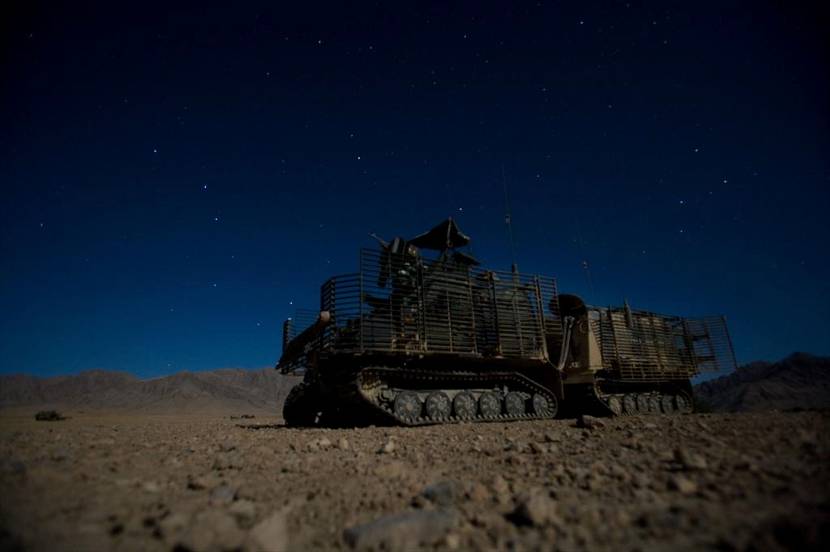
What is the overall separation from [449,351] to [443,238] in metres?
5.48

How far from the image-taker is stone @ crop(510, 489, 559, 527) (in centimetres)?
215

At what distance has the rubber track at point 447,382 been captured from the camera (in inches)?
340

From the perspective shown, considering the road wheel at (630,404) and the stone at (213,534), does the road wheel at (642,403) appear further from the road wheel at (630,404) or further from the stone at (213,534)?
the stone at (213,534)

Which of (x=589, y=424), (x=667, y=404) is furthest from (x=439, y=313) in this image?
(x=667, y=404)

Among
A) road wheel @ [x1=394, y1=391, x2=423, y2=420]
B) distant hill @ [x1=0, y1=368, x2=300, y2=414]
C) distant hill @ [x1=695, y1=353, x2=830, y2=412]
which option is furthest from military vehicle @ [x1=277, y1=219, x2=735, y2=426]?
distant hill @ [x1=0, y1=368, x2=300, y2=414]

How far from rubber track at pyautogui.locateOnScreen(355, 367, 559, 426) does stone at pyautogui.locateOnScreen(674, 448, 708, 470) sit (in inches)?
251

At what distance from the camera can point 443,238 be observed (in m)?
14.3

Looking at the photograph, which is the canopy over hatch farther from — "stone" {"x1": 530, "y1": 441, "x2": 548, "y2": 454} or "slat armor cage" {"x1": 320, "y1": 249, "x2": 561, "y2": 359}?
"stone" {"x1": 530, "y1": 441, "x2": 548, "y2": 454}

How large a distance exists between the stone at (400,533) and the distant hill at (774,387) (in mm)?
42770

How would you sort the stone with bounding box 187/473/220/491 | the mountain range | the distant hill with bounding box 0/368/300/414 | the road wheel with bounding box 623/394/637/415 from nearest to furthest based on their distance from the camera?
the stone with bounding box 187/473/220/491
the road wheel with bounding box 623/394/637/415
the mountain range
the distant hill with bounding box 0/368/300/414

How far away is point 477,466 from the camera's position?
11.9ft

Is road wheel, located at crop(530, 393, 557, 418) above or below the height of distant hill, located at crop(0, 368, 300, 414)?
below

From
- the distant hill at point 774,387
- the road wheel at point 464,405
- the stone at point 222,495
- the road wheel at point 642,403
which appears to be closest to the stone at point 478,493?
the stone at point 222,495

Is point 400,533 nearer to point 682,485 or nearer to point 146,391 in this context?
point 682,485
